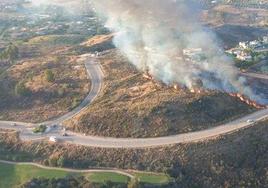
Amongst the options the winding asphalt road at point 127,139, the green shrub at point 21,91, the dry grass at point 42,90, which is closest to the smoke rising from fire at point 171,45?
the winding asphalt road at point 127,139

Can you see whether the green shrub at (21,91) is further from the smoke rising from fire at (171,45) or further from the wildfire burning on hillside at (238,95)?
the wildfire burning on hillside at (238,95)

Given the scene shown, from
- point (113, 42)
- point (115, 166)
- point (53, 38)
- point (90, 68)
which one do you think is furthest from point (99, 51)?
point (115, 166)

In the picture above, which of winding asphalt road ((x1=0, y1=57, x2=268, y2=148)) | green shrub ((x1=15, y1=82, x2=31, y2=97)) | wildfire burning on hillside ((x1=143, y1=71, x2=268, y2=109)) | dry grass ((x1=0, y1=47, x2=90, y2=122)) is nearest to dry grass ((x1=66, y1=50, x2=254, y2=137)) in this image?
wildfire burning on hillside ((x1=143, y1=71, x2=268, y2=109))

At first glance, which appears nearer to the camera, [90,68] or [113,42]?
[90,68]

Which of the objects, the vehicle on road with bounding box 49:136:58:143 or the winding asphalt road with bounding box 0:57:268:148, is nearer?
the winding asphalt road with bounding box 0:57:268:148

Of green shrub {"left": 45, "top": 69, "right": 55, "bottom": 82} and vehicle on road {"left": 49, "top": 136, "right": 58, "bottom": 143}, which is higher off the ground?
vehicle on road {"left": 49, "top": 136, "right": 58, "bottom": 143}

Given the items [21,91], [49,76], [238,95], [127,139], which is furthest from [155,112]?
[21,91]

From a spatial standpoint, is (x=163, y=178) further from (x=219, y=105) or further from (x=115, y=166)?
(x=219, y=105)

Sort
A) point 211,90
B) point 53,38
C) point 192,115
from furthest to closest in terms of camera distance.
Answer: point 53,38, point 211,90, point 192,115

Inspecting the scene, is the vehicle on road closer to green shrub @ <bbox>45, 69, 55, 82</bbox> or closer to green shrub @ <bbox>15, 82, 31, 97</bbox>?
green shrub @ <bbox>15, 82, 31, 97</bbox>
